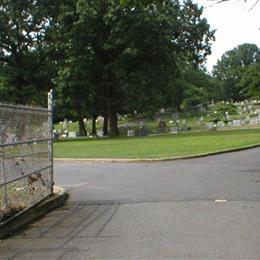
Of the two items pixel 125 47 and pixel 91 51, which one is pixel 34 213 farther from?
pixel 91 51

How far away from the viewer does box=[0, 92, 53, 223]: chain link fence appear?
9.25 m

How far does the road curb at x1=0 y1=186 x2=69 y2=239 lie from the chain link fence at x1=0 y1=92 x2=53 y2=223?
9 centimetres

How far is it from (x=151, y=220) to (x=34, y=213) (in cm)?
201

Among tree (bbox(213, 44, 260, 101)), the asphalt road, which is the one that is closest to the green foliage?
tree (bbox(213, 44, 260, 101))

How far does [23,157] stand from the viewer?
10.4 metres

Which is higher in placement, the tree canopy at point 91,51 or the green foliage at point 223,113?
the tree canopy at point 91,51

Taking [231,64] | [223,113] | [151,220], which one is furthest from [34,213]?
[231,64]

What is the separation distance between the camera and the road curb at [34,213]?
8.78 m

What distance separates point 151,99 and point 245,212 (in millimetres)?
41165

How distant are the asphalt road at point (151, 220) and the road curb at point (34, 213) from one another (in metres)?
0.16

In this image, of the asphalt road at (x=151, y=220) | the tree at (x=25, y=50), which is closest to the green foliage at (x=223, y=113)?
the tree at (x=25, y=50)

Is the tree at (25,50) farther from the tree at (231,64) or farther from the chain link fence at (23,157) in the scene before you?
the tree at (231,64)

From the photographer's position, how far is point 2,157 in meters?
9.09

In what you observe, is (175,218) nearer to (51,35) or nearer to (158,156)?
(158,156)
